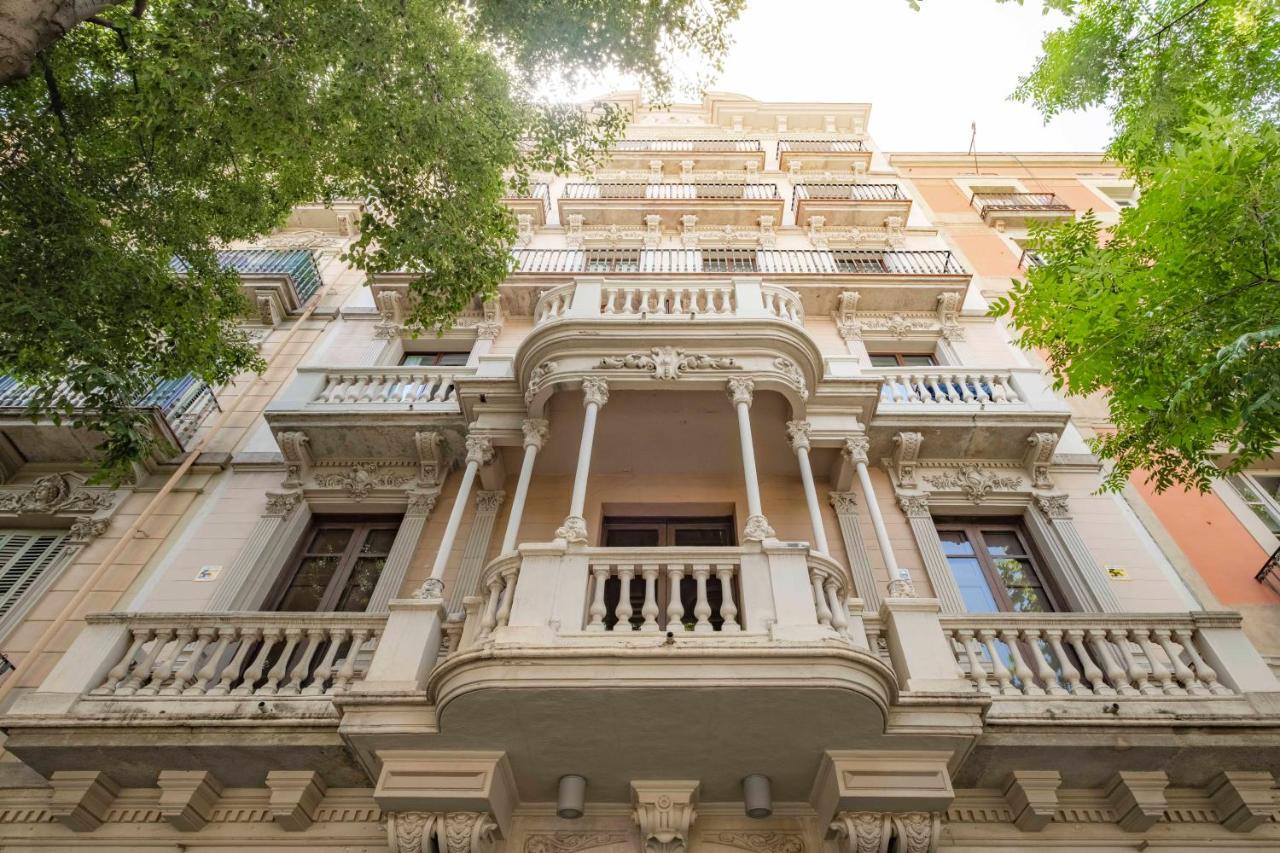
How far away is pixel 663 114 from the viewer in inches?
1018

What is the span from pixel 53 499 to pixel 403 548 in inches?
207

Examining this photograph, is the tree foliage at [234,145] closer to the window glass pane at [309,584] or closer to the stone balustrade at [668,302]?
the stone balustrade at [668,302]

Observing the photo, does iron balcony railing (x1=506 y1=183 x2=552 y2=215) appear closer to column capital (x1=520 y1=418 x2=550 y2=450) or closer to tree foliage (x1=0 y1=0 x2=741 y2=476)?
tree foliage (x1=0 y1=0 x2=741 y2=476)

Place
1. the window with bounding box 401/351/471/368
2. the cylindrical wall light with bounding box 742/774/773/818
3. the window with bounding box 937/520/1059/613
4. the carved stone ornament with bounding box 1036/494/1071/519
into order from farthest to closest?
the window with bounding box 401/351/471/368 → the carved stone ornament with bounding box 1036/494/1071/519 → the window with bounding box 937/520/1059/613 → the cylindrical wall light with bounding box 742/774/773/818

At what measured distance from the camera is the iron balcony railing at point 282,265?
44.6 feet

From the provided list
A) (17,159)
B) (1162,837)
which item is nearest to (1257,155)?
(1162,837)

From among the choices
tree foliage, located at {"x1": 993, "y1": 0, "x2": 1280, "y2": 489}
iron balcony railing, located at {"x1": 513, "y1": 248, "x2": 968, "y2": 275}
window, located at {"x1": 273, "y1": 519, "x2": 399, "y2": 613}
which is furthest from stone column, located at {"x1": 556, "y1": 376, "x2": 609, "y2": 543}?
iron balcony railing, located at {"x1": 513, "y1": 248, "x2": 968, "y2": 275}

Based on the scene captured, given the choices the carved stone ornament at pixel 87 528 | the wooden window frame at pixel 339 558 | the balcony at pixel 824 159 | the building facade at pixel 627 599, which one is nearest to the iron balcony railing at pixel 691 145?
the balcony at pixel 824 159

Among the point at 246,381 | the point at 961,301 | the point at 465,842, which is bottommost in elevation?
the point at 465,842

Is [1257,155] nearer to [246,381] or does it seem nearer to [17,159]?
[17,159]

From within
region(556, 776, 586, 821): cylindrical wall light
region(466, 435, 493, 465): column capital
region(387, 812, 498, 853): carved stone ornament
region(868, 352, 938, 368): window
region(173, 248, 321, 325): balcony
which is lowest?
region(387, 812, 498, 853): carved stone ornament

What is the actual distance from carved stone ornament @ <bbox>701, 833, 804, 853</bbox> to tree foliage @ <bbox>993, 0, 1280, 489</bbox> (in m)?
5.01

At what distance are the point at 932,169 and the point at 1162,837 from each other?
62.7ft

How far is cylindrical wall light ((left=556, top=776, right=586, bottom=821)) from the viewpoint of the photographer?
5.91m
